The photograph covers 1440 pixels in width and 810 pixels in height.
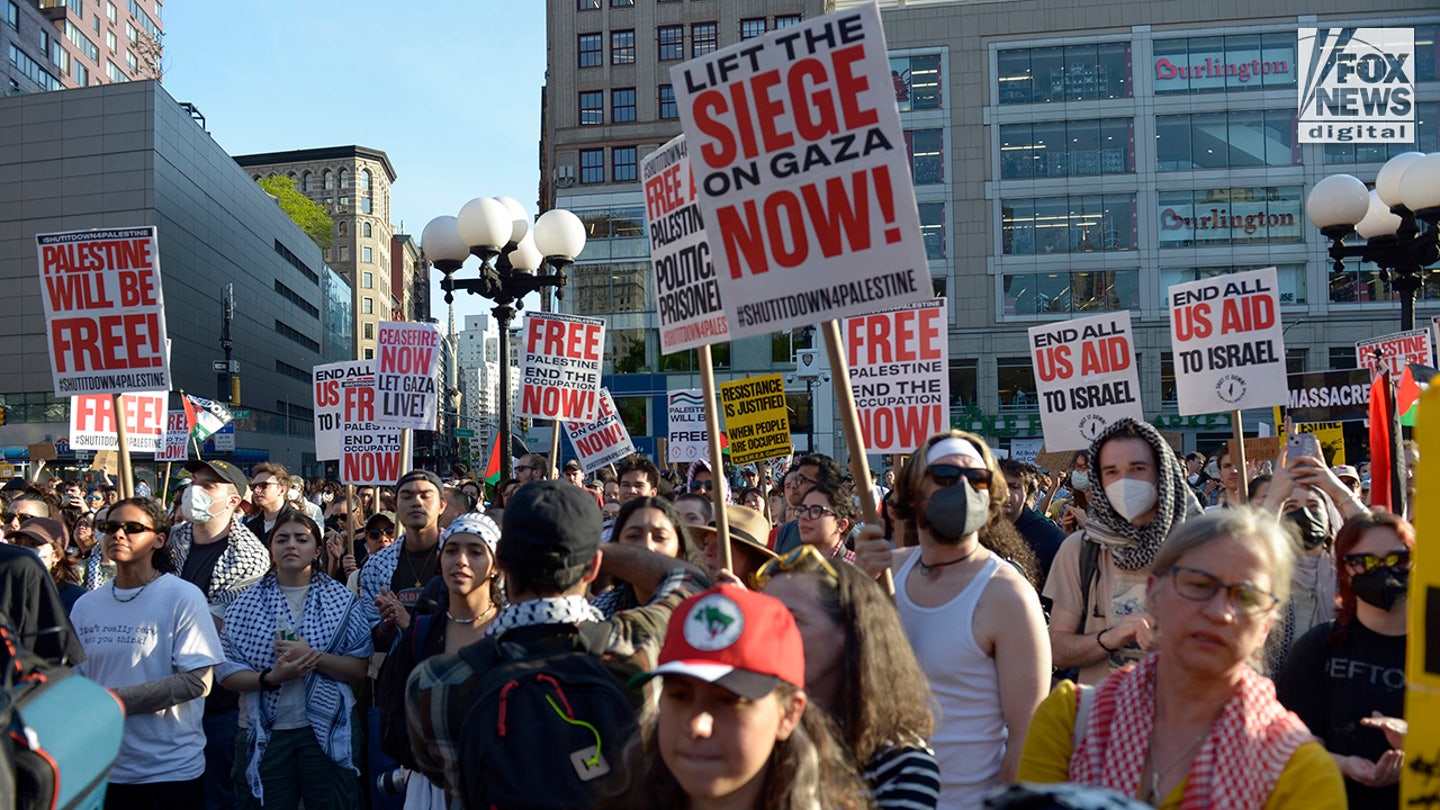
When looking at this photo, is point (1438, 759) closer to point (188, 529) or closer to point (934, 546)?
point (934, 546)

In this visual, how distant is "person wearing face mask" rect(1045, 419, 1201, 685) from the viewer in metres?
4.24

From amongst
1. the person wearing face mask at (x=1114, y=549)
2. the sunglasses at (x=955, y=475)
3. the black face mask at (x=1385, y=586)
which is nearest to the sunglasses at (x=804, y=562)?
the sunglasses at (x=955, y=475)

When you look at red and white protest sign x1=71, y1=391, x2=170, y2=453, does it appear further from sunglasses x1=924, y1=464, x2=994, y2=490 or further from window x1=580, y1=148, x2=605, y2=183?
window x1=580, y1=148, x2=605, y2=183

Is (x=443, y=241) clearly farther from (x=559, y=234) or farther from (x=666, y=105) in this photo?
(x=666, y=105)

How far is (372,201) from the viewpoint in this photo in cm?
12438

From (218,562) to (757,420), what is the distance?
6.45 meters

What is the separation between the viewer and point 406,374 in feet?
37.1

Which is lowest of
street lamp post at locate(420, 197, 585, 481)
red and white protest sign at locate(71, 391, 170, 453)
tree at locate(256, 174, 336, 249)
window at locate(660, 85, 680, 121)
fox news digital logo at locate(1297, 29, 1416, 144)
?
red and white protest sign at locate(71, 391, 170, 453)

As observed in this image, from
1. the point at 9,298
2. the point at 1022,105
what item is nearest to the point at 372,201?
the point at 9,298

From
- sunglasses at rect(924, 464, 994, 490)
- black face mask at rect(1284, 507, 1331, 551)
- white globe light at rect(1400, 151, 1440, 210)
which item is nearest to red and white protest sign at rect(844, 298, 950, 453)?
black face mask at rect(1284, 507, 1331, 551)

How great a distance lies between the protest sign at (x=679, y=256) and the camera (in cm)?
550

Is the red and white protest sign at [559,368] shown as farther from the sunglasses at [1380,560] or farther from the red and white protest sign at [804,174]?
the sunglasses at [1380,560]

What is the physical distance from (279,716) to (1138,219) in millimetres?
42909

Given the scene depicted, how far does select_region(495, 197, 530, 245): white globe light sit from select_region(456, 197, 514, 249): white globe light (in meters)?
0.06
